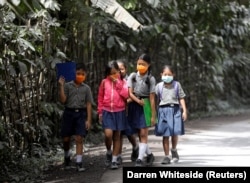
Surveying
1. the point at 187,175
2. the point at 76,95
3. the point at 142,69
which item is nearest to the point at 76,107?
the point at 76,95

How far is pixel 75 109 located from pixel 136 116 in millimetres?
941

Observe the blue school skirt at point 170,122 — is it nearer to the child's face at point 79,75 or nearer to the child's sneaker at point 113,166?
the child's sneaker at point 113,166

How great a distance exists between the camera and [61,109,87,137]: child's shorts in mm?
7473

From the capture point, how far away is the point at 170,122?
7.69 m

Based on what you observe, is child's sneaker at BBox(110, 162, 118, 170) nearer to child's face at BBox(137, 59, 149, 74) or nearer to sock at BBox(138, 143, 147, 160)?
sock at BBox(138, 143, 147, 160)

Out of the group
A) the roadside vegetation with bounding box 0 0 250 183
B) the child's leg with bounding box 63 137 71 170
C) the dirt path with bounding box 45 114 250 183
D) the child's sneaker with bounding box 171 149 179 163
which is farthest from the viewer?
the child's sneaker with bounding box 171 149 179 163

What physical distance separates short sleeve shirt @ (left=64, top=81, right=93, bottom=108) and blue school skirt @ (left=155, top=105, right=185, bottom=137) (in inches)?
46.3

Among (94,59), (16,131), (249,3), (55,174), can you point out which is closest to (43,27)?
(16,131)

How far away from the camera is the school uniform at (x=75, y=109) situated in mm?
7500

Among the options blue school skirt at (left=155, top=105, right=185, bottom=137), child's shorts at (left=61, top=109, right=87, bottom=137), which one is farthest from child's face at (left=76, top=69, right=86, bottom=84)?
blue school skirt at (left=155, top=105, right=185, bottom=137)

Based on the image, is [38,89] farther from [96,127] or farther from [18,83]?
[96,127]

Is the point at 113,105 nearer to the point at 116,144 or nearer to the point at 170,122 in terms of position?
the point at 116,144

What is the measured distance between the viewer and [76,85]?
760 cm

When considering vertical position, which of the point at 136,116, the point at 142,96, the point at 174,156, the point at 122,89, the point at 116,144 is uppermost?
the point at 122,89
